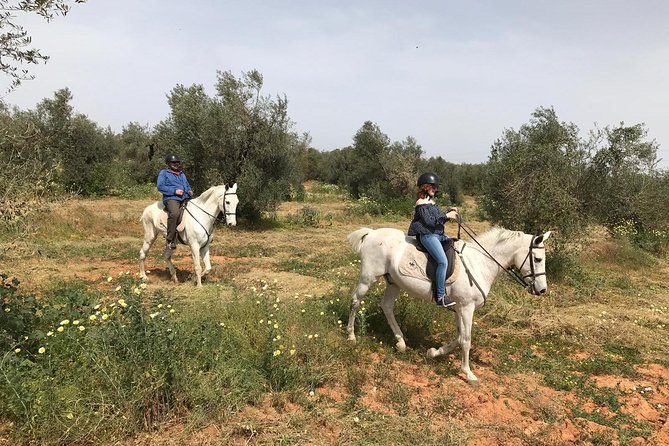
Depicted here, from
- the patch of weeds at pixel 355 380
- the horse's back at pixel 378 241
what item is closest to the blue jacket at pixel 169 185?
the horse's back at pixel 378 241

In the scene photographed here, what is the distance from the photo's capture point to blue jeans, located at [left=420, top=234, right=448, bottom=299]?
18.5 feet

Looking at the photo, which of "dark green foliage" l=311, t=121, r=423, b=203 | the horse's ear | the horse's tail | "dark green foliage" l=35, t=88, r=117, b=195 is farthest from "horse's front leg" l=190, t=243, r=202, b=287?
"dark green foliage" l=311, t=121, r=423, b=203

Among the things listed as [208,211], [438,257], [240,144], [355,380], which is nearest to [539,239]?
[438,257]

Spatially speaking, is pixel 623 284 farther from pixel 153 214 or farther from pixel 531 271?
pixel 153 214

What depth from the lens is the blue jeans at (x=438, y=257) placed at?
5.64 meters

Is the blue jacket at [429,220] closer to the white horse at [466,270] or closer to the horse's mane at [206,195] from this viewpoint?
the white horse at [466,270]

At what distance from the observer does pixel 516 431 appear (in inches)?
174

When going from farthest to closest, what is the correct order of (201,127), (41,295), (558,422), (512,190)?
(201,127)
(512,190)
(41,295)
(558,422)

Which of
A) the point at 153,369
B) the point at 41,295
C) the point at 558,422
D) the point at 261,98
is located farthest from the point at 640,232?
the point at 41,295

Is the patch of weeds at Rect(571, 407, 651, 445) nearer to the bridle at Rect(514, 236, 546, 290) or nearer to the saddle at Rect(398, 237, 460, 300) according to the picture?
the bridle at Rect(514, 236, 546, 290)

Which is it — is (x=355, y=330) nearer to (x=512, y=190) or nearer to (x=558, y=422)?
(x=558, y=422)

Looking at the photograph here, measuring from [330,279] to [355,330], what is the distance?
324 centimetres

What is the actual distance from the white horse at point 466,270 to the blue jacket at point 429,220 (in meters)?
0.41

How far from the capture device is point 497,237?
6078 millimetres
